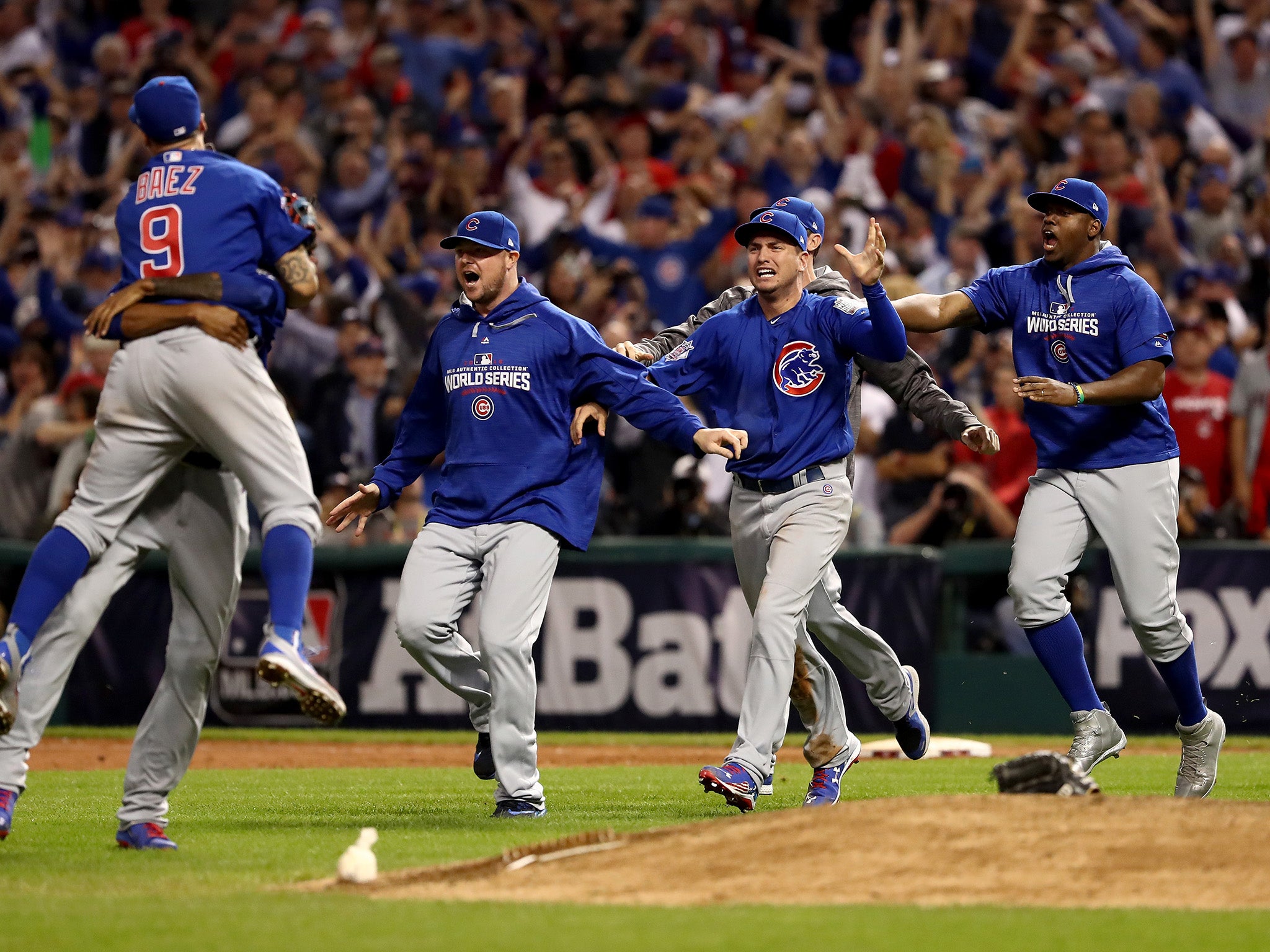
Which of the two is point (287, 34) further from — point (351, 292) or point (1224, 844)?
point (1224, 844)

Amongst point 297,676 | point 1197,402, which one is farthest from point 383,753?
point 1197,402

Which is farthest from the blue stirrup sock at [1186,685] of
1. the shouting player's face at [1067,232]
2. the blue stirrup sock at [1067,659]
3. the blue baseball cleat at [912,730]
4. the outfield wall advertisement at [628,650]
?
the outfield wall advertisement at [628,650]

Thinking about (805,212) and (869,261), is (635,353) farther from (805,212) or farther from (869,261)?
(869,261)

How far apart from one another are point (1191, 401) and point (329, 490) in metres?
6.23

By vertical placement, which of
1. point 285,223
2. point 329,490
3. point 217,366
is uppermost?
point 285,223

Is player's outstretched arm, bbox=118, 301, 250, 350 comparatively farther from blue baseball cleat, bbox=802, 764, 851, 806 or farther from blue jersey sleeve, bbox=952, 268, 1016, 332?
blue jersey sleeve, bbox=952, 268, 1016, 332

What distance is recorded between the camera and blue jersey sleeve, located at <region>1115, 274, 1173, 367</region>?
7488mm

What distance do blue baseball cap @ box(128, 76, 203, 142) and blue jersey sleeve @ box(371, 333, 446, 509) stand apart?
5.70 ft

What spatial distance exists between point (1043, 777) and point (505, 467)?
8.50ft

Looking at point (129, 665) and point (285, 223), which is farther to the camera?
point (129, 665)

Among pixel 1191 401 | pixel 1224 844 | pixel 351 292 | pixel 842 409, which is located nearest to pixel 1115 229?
pixel 1191 401

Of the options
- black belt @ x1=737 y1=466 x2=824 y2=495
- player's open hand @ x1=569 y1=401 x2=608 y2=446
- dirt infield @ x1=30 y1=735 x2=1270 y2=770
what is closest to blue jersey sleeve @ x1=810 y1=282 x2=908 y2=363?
black belt @ x1=737 y1=466 x2=824 y2=495

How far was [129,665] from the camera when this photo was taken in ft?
42.3

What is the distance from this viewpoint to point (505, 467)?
7.53 metres
